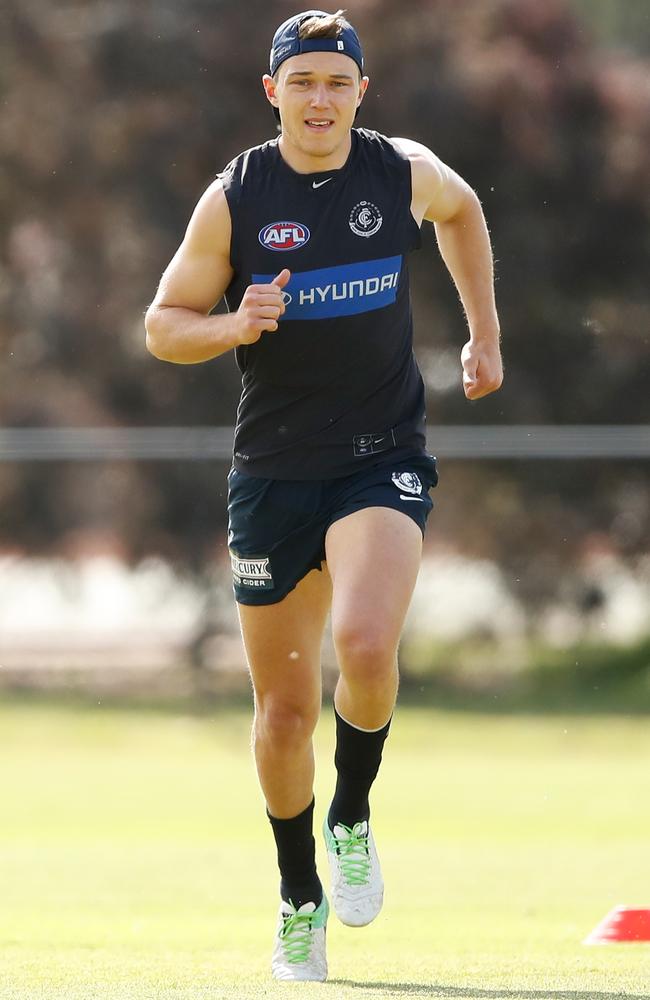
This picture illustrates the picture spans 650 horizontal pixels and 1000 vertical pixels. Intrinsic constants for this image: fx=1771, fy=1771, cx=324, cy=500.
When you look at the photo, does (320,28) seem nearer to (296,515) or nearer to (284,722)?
(296,515)

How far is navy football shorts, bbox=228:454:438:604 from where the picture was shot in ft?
14.2

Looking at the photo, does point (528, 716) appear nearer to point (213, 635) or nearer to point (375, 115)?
point (213, 635)

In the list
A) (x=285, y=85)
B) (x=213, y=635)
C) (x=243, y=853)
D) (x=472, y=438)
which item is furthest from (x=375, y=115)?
(x=285, y=85)

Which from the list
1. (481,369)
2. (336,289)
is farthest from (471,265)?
(336,289)

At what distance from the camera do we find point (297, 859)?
4531mm

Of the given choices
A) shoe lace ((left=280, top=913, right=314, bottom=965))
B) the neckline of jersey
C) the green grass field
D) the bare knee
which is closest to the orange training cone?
the green grass field

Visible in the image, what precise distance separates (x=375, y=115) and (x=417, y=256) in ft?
3.03

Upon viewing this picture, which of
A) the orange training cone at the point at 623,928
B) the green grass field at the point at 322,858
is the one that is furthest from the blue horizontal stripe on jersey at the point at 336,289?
the orange training cone at the point at 623,928

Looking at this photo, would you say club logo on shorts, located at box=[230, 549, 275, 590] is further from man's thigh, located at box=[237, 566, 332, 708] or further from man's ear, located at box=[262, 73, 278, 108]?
man's ear, located at box=[262, 73, 278, 108]

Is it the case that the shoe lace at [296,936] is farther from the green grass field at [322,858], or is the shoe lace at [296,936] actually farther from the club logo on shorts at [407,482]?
the club logo on shorts at [407,482]

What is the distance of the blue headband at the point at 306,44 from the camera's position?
4.33 m

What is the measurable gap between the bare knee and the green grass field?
1.89ft

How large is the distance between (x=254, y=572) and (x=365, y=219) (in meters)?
0.91

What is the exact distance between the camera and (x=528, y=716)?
1077 centimetres
